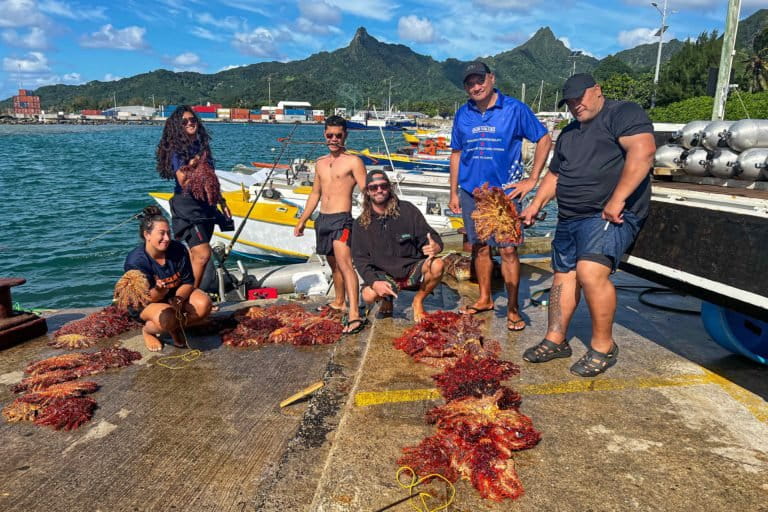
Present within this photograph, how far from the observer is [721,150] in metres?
4.51

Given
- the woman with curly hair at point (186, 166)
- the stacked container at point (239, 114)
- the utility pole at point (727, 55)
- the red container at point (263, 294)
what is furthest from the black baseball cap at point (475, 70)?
the stacked container at point (239, 114)

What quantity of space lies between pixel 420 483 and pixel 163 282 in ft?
11.2

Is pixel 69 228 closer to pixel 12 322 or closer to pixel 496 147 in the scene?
pixel 12 322

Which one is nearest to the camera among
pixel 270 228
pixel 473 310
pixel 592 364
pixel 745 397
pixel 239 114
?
pixel 745 397

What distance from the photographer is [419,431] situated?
3.22 meters

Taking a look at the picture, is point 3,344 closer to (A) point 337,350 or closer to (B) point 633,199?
(A) point 337,350

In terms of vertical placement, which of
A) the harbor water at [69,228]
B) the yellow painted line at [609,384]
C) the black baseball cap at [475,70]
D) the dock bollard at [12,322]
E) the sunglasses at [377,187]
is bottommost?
the harbor water at [69,228]

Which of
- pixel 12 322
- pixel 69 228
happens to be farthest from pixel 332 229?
pixel 69 228

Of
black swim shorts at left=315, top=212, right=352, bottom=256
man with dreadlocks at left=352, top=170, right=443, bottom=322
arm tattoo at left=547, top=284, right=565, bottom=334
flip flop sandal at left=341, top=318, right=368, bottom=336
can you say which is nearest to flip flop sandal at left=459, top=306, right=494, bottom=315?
man with dreadlocks at left=352, top=170, right=443, bottom=322

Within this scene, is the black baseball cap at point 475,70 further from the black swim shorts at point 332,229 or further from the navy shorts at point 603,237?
the black swim shorts at point 332,229

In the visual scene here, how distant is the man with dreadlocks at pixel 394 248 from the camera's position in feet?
16.7

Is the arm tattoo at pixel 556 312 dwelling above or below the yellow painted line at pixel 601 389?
above

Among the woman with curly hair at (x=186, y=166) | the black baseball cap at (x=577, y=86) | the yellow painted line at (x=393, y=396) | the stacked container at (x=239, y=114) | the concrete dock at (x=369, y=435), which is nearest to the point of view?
the concrete dock at (x=369, y=435)

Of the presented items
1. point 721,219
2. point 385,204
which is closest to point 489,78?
point 385,204
